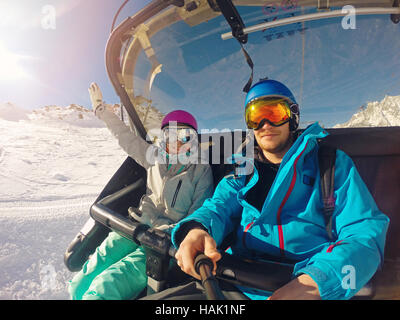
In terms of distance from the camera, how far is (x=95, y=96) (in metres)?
2.45

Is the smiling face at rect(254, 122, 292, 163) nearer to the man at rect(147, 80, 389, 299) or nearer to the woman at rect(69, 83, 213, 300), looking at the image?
the man at rect(147, 80, 389, 299)

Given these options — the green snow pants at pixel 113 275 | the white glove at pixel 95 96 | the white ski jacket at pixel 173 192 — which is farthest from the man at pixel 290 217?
the white glove at pixel 95 96

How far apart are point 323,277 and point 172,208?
4.29 ft

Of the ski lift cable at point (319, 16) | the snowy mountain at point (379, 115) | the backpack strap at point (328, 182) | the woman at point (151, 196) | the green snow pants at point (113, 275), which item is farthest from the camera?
the snowy mountain at point (379, 115)

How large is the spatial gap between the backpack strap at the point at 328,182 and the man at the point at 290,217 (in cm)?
2

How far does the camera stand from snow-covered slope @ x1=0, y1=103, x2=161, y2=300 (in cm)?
225

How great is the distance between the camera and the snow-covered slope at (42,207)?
2254 millimetres

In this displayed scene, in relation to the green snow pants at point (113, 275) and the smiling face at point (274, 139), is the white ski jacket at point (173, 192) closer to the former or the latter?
the green snow pants at point (113, 275)

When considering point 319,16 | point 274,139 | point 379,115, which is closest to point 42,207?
point 274,139

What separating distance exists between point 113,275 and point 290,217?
1195 millimetres

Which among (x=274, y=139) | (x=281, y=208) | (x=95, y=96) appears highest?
(x=95, y=96)

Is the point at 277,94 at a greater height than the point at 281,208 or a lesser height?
greater

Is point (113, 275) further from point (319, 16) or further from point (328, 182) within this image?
point (319, 16)
